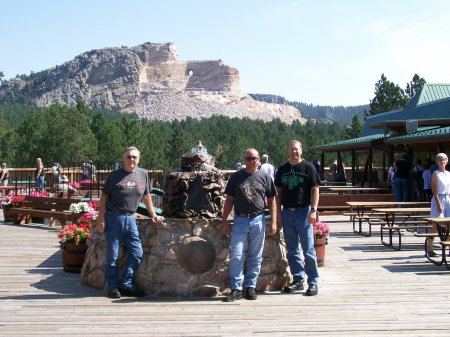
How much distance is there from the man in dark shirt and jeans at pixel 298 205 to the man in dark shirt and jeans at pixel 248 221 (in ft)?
0.75

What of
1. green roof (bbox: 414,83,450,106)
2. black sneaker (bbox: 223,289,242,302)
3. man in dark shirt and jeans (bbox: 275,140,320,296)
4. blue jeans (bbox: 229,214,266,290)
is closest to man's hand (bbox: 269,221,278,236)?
man in dark shirt and jeans (bbox: 275,140,320,296)

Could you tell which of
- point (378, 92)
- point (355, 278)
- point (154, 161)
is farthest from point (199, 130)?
point (355, 278)

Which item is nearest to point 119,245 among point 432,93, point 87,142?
point 432,93

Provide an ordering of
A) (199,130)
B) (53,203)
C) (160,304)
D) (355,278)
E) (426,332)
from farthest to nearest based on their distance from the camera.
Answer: (199,130) < (53,203) < (355,278) < (160,304) < (426,332)

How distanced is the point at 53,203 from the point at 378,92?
46488mm

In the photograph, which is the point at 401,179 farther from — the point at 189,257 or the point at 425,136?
the point at 189,257

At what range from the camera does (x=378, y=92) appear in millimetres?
57125

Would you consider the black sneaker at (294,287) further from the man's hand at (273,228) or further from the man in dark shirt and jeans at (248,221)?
the man's hand at (273,228)

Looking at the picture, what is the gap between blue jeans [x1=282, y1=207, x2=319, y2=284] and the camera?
7047mm

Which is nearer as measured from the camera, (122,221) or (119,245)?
(122,221)

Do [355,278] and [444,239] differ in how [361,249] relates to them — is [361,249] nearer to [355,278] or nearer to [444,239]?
[444,239]

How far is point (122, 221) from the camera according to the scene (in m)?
6.90

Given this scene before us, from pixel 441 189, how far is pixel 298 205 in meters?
3.19

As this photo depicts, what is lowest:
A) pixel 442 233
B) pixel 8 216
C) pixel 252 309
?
pixel 252 309
